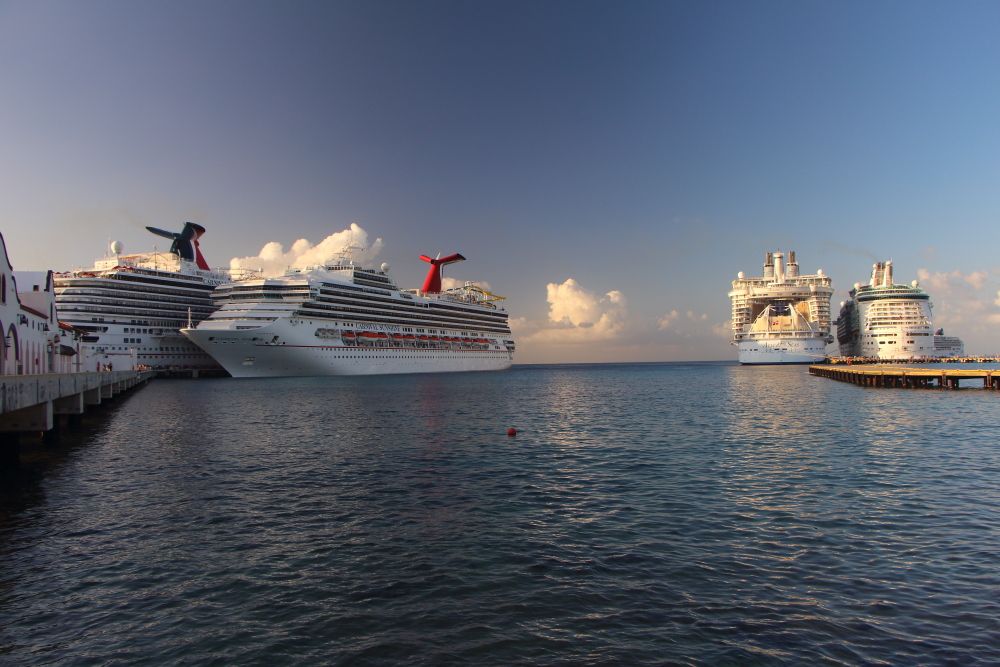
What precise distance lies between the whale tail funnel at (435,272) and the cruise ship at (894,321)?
9858cm

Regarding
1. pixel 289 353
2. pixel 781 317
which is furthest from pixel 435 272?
pixel 781 317

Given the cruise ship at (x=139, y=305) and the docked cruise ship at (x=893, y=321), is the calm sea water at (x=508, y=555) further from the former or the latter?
the docked cruise ship at (x=893, y=321)

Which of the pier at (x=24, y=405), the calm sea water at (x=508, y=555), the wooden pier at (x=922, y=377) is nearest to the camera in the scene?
the calm sea water at (x=508, y=555)

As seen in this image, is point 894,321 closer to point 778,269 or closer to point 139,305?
point 778,269

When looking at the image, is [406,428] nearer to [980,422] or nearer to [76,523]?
[76,523]

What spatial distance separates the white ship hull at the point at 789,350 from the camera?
124 m

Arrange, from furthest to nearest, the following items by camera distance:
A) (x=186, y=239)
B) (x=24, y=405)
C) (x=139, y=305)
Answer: (x=186, y=239), (x=139, y=305), (x=24, y=405)

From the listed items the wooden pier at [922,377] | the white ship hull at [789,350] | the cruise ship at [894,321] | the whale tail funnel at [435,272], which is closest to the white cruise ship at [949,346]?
the cruise ship at [894,321]

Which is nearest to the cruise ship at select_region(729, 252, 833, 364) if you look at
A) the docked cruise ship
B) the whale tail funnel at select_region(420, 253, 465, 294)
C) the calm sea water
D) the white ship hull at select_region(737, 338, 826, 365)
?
the white ship hull at select_region(737, 338, 826, 365)

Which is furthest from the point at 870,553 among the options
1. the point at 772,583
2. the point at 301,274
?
the point at 301,274

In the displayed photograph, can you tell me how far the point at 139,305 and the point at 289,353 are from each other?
114 feet

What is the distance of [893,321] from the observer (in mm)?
125000

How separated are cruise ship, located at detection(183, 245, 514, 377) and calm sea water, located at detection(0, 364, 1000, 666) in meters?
54.9

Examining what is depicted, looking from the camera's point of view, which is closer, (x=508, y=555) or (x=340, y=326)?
(x=508, y=555)
